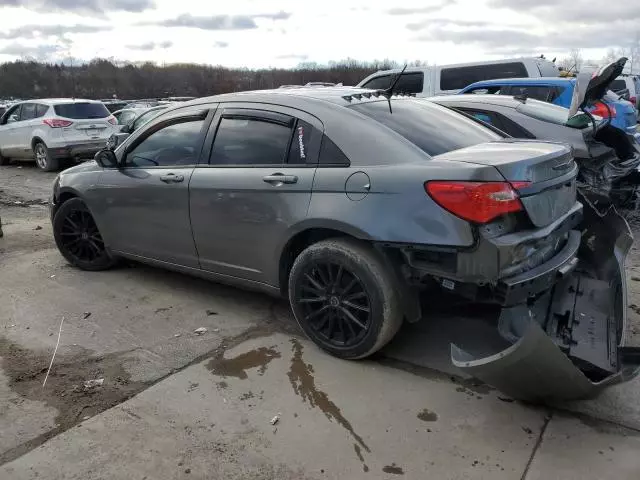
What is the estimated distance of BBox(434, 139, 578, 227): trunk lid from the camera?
297cm

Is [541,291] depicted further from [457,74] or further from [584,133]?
[457,74]

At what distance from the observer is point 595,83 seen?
4.53 metres

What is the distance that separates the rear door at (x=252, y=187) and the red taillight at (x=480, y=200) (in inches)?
37.2

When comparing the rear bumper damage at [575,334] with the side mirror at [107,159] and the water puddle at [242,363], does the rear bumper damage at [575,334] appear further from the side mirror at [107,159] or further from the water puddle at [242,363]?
the side mirror at [107,159]

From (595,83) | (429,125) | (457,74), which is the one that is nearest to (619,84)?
(457,74)

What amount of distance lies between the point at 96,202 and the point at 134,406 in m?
2.42

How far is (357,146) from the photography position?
11.1ft

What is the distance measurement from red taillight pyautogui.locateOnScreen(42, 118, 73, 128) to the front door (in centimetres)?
904

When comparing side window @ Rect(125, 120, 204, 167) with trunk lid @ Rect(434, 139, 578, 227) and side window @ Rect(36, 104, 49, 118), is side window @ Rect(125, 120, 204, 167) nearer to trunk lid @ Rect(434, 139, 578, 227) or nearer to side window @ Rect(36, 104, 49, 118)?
trunk lid @ Rect(434, 139, 578, 227)

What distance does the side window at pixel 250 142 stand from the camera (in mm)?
3742

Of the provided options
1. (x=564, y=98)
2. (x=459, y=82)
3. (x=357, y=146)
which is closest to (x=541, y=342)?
(x=357, y=146)

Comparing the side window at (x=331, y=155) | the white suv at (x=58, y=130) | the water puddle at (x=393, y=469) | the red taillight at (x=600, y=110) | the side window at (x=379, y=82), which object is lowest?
the water puddle at (x=393, y=469)

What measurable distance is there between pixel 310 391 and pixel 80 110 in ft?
39.6

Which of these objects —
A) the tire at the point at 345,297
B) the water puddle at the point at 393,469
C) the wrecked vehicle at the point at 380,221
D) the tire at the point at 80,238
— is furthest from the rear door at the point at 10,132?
the water puddle at the point at 393,469
